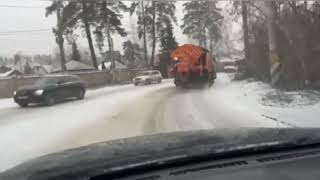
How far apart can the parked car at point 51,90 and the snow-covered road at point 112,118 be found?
0.33m

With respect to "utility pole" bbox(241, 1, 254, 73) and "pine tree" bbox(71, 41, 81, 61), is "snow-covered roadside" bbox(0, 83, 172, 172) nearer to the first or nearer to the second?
"pine tree" bbox(71, 41, 81, 61)

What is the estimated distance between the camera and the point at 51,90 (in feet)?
68.4

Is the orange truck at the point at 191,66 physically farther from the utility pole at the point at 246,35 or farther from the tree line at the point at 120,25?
the tree line at the point at 120,25

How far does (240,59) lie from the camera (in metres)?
21.6

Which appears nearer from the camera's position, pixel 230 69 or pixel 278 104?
pixel 278 104

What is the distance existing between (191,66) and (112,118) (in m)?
9.42

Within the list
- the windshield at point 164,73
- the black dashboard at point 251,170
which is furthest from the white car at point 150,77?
the black dashboard at point 251,170

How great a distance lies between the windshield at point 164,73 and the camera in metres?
13.9

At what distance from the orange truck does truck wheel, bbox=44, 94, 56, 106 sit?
173 inches

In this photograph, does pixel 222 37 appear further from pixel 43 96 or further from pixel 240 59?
pixel 43 96

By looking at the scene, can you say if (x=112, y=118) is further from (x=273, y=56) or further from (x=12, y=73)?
(x=273, y=56)

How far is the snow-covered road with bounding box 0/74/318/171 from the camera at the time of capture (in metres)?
11.9

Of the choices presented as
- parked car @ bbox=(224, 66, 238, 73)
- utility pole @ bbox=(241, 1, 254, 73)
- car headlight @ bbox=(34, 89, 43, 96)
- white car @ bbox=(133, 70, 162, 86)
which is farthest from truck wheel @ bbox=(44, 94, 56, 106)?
utility pole @ bbox=(241, 1, 254, 73)

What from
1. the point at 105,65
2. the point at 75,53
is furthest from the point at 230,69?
the point at 75,53
